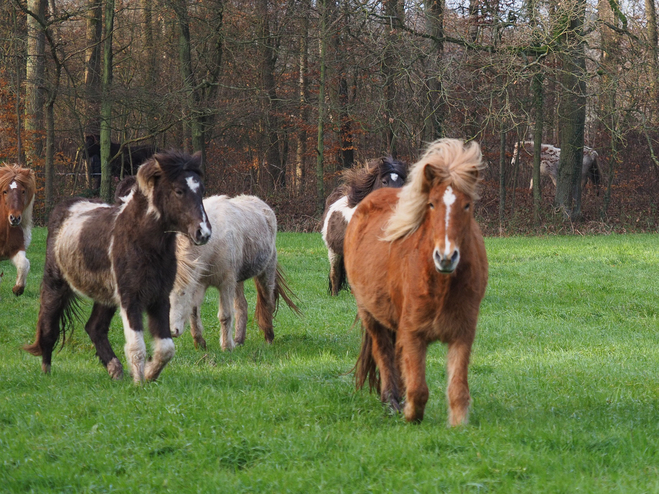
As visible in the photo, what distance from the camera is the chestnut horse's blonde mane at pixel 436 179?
503cm

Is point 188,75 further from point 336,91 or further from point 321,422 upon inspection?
point 321,422

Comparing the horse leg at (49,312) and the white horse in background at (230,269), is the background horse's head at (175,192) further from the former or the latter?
the white horse in background at (230,269)

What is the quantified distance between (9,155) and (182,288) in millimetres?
17866

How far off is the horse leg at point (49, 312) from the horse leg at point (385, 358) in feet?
10.5

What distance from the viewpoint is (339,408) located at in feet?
18.6

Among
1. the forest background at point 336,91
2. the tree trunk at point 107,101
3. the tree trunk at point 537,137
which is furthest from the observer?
the tree trunk at point 537,137

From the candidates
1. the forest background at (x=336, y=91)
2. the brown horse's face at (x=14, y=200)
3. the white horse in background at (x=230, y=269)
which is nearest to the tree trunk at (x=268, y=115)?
the forest background at (x=336, y=91)

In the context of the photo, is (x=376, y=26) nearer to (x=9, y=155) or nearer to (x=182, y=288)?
(x=9, y=155)

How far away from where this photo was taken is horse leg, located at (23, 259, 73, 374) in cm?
750

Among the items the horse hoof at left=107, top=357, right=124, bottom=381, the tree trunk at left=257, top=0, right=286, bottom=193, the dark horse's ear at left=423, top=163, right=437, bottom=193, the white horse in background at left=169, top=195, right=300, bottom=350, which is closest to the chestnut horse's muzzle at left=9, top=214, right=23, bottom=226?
the white horse in background at left=169, top=195, right=300, bottom=350

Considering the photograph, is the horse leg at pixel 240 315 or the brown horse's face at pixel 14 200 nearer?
the horse leg at pixel 240 315

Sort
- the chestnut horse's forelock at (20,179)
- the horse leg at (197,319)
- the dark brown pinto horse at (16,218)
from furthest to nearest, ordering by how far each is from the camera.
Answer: the chestnut horse's forelock at (20,179)
the dark brown pinto horse at (16,218)
the horse leg at (197,319)

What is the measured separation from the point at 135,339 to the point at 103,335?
3.96 ft

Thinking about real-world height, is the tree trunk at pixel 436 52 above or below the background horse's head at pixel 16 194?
above
